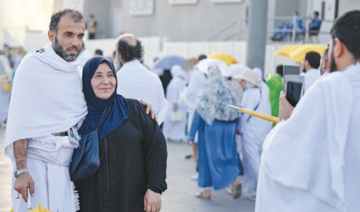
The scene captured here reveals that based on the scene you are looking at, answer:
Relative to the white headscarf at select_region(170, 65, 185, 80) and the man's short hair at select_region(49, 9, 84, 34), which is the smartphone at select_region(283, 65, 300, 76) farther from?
the white headscarf at select_region(170, 65, 185, 80)

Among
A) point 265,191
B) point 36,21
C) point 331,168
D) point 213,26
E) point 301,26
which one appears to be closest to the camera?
point 331,168

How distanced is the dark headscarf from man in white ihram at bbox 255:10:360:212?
1222mm

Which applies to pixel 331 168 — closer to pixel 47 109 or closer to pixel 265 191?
pixel 265 191

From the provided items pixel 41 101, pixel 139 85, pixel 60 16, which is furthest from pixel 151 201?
pixel 139 85

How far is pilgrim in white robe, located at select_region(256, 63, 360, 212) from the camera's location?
257 centimetres

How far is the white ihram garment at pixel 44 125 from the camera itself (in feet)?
11.7

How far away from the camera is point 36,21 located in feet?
121

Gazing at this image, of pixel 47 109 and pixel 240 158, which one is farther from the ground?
pixel 47 109

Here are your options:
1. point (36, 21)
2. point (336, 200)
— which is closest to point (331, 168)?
point (336, 200)

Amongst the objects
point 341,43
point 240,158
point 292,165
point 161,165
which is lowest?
point 240,158

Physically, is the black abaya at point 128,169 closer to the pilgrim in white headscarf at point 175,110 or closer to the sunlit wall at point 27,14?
the pilgrim in white headscarf at point 175,110

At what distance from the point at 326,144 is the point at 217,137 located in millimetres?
5283

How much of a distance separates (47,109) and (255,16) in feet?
25.7

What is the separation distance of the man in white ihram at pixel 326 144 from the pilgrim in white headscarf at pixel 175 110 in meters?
11.7
